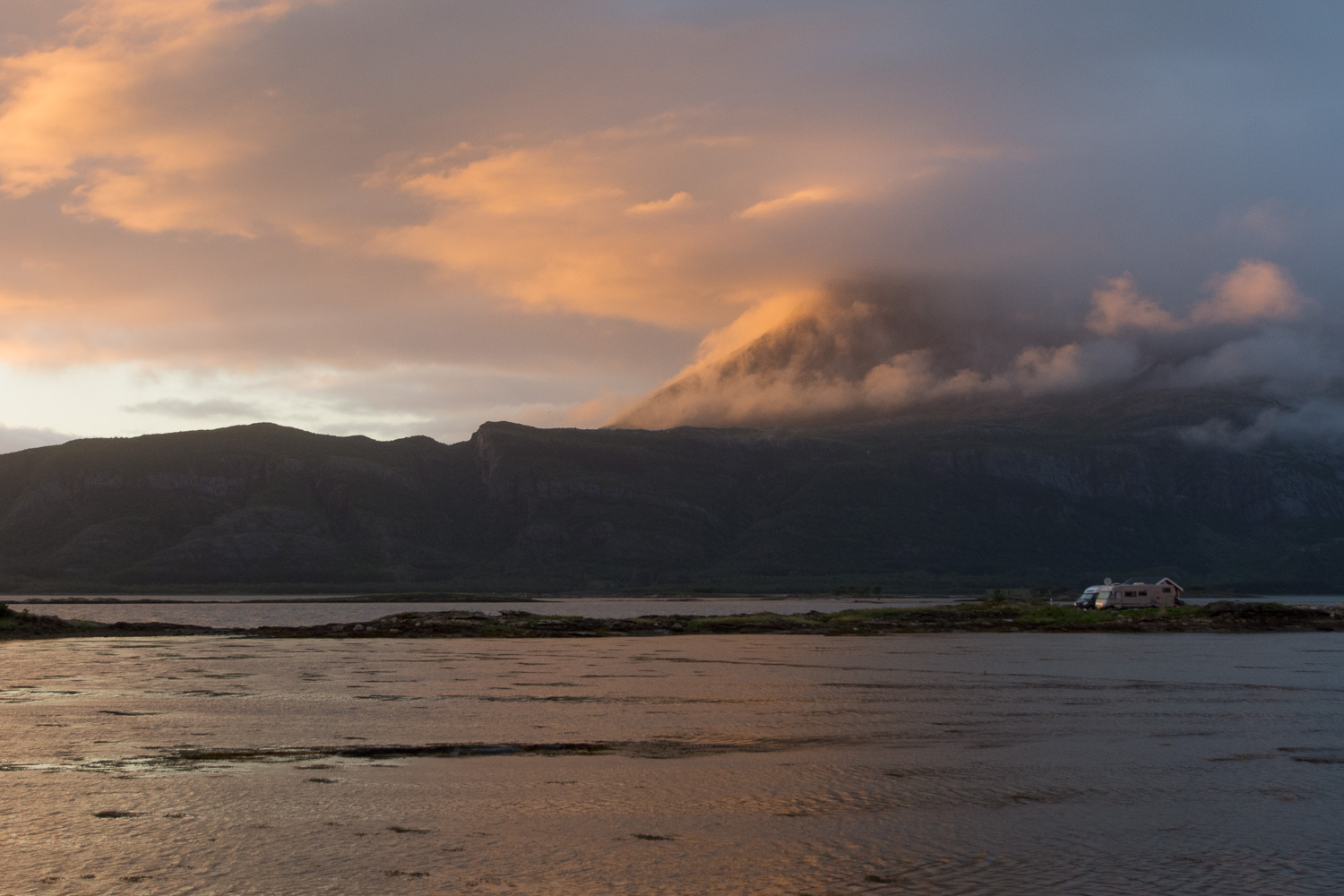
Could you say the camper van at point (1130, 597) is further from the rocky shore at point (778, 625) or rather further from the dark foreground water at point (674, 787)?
the dark foreground water at point (674, 787)

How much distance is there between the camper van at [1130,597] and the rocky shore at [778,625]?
37.3ft

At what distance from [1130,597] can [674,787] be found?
Result: 338ft

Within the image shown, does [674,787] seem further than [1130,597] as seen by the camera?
No

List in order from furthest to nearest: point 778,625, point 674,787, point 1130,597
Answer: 1. point 1130,597
2. point 778,625
3. point 674,787

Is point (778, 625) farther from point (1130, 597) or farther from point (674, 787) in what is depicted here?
point (674, 787)

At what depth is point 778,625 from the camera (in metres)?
85.2

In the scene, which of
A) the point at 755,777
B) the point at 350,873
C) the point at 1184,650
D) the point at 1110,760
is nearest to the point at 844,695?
the point at 1110,760

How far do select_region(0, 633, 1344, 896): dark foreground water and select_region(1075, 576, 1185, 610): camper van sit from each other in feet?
235

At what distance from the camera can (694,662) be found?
52.1 metres

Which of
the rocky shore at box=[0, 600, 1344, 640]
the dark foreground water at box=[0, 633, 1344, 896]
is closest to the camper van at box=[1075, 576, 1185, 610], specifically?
the rocky shore at box=[0, 600, 1344, 640]

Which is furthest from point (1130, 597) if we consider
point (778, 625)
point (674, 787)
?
point (674, 787)

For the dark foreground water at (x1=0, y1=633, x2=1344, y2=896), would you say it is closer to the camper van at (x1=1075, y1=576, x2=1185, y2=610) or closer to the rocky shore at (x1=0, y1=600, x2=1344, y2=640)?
the rocky shore at (x1=0, y1=600, x2=1344, y2=640)

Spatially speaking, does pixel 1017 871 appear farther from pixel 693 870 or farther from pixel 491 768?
pixel 491 768

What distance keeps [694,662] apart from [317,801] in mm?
34647
